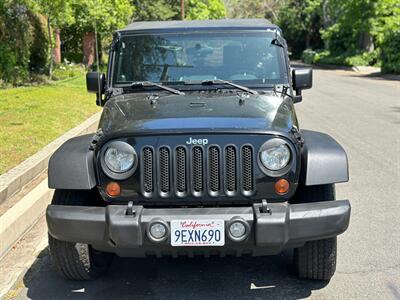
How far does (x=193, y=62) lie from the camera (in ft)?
16.4

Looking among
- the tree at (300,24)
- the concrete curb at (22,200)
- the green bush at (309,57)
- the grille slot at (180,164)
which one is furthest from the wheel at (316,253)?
the tree at (300,24)

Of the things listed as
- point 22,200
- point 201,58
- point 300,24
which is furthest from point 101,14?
point 300,24

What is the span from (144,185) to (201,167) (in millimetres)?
389

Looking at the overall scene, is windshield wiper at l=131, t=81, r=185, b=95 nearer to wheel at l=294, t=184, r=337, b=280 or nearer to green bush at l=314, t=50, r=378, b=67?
wheel at l=294, t=184, r=337, b=280

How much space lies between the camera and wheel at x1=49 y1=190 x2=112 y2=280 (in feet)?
13.2

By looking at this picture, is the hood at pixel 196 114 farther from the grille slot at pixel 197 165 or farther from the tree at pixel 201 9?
the tree at pixel 201 9

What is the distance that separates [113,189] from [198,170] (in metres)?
0.58

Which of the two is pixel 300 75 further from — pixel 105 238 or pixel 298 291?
pixel 105 238

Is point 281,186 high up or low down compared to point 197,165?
down

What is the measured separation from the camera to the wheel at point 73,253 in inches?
158

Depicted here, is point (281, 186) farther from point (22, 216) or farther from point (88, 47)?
point (88, 47)

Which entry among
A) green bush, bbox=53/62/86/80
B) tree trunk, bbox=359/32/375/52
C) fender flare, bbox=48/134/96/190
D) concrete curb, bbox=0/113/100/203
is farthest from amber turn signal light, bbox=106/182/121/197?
tree trunk, bbox=359/32/375/52

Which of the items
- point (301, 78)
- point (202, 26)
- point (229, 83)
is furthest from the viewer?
point (202, 26)

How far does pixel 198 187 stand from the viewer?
12.1 ft
